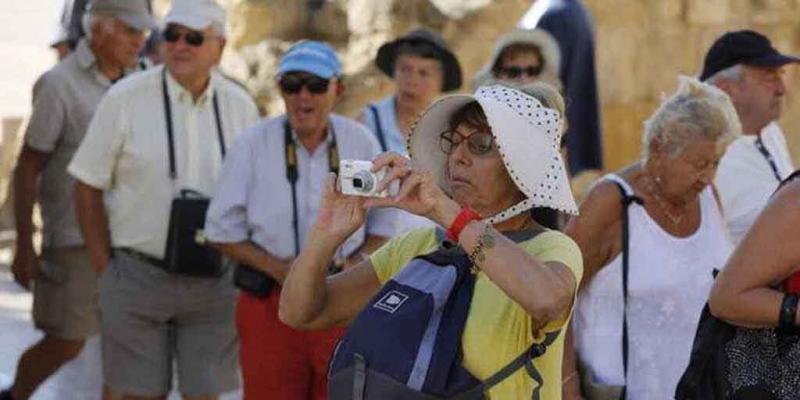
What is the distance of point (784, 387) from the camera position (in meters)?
4.76

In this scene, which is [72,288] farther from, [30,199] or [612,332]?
[612,332]

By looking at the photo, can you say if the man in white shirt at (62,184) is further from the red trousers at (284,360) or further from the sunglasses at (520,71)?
the red trousers at (284,360)

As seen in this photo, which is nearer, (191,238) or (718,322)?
(718,322)

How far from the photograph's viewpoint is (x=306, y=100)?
6.94m

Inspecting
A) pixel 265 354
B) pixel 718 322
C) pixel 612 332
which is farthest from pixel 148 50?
pixel 718 322

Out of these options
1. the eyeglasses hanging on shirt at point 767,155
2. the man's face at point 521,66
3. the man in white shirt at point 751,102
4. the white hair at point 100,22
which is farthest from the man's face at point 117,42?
the eyeglasses hanging on shirt at point 767,155

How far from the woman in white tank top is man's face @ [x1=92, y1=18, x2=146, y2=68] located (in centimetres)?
317

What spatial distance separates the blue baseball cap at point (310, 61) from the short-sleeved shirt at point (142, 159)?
1.94 feet

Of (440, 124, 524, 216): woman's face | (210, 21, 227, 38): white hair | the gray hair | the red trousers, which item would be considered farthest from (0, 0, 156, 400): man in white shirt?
(440, 124, 524, 216): woman's face

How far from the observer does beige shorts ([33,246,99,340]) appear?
847 centimetres

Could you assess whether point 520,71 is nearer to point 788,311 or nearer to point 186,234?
point 186,234

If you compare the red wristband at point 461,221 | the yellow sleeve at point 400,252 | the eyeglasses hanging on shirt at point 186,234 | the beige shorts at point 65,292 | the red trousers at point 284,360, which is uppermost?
the red wristband at point 461,221

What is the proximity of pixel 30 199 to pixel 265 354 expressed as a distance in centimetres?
199

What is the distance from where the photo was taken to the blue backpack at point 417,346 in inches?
163
